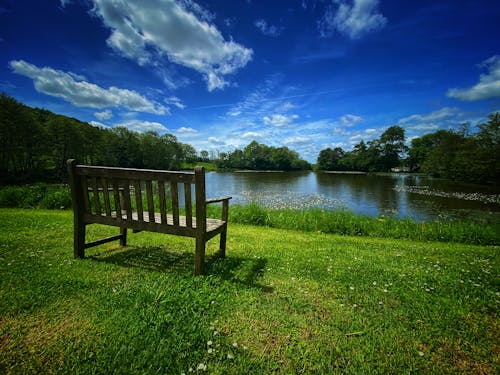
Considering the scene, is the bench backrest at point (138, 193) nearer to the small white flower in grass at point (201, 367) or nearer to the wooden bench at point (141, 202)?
the wooden bench at point (141, 202)

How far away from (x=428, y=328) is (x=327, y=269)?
1854 millimetres

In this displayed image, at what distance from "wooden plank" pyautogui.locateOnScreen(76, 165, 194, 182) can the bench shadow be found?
6.24ft

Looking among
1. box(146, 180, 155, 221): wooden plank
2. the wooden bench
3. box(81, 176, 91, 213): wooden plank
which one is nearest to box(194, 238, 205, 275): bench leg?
the wooden bench

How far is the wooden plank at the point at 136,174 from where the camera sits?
372cm

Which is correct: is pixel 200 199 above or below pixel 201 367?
above

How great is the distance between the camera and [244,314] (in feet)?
9.58

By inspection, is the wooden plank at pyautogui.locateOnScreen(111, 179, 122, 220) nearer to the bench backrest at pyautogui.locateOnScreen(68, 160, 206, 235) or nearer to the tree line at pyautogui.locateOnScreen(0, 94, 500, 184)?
the bench backrest at pyautogui.locateOnScreen(68, 160, 206, 235)

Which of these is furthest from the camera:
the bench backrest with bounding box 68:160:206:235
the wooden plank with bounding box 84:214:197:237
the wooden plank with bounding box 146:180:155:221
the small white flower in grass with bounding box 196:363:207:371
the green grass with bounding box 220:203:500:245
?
the green grass with bounding box 220:203:500:245

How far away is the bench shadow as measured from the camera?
410 centimetres

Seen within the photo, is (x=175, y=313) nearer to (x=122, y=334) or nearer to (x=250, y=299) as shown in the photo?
(x=122, y=334)

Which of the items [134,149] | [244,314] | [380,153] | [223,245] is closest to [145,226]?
[223,245]

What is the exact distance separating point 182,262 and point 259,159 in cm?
13613

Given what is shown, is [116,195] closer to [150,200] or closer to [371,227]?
[150,200]

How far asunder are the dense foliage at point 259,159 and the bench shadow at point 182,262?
132534 millimetres
